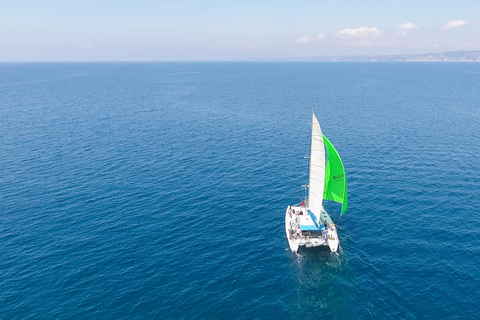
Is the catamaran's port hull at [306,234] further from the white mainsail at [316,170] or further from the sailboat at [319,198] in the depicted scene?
the white mainsail at [316,170]

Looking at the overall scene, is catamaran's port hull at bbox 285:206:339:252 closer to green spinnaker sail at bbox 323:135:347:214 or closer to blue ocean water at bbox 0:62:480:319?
blue ocean water at bbox 0:62:480:319

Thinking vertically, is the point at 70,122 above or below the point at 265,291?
above

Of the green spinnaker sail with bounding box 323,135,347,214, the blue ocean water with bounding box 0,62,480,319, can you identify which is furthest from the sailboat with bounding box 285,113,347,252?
the blue ocean water with bounding box 0,62,480,319

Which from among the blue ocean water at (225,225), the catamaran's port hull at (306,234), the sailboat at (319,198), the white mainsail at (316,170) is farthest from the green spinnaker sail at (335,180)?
the blue ocean water at (225,225)

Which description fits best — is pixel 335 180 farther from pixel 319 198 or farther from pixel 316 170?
pixel 319 198

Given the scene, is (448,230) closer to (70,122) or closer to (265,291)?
(265,291)

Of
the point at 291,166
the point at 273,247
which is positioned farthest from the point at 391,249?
the point at 291,166

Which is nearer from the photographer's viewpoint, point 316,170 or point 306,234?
point 306,234

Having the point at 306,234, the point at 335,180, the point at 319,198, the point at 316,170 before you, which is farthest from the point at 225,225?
the point at 335,180
